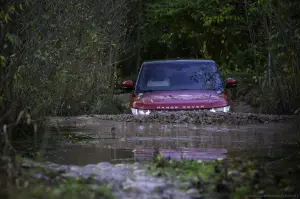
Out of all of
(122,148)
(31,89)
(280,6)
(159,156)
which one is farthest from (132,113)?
(159,156)

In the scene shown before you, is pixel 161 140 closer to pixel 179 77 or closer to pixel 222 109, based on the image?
pixel 222 109

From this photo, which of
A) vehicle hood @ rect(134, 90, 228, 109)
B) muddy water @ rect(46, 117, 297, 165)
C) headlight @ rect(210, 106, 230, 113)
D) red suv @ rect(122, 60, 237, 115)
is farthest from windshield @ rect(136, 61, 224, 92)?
muddy water @ rect(46, 117, 297, 165)

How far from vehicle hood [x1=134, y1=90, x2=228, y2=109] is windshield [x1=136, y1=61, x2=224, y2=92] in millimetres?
459

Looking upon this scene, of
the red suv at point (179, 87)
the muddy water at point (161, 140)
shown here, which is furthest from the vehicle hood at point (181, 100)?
the muddy water at point (161, 140)

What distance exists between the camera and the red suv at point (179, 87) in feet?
46.2

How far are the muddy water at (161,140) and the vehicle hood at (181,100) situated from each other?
1.19ft

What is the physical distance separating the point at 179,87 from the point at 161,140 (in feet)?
11.0

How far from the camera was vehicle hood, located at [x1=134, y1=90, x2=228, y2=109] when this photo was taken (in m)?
14.0

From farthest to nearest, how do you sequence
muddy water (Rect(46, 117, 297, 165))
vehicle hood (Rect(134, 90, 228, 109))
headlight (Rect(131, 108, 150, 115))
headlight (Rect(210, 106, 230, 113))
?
headlight (Rect(131, 108, 150, 115)) → headlight (Rect(210, 106, 230, 113)) → vehicle hood (Rect(134, 90, 228, 109)) → muddy water (Rect(46, 117, 297, 165))

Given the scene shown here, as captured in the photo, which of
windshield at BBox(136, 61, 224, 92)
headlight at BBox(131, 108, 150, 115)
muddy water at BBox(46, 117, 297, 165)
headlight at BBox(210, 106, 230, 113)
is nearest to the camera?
muddy water at BBox(46, 117, 297, 165)

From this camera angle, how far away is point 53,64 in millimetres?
15695

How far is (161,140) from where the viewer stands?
1183cm

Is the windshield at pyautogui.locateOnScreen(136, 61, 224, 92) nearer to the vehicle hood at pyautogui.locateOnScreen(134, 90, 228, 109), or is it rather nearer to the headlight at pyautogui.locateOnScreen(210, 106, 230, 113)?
the vehicle hood at pyautogui.locateOnScreen(134, 90, 228, 109)

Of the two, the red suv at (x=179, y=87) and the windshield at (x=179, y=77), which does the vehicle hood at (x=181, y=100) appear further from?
the windshield at (x=179, y=77)
